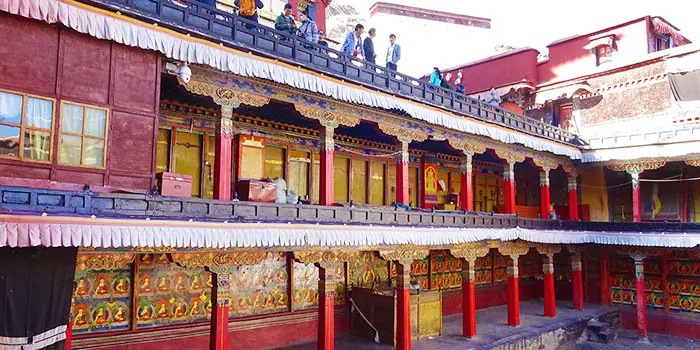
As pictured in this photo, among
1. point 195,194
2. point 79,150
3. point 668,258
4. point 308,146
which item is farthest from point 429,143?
point 79,150

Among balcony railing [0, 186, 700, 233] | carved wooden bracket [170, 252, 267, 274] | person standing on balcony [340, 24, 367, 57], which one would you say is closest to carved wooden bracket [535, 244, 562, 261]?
balcony railing [0, 186, 700, 233]

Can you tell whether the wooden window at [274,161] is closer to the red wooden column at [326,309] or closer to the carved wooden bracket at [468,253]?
the red wooden column at [326,309]

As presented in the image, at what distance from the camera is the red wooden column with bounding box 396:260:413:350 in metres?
12.4

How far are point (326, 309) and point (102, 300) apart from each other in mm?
4594

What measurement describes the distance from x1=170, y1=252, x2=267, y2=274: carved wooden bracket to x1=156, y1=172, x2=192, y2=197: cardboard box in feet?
3.59

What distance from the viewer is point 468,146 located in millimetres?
15125

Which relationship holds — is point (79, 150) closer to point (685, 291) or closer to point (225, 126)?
point (225, 126)

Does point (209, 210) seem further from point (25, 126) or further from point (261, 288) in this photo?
point (261, 288)

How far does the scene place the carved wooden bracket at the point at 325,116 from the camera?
10.9 meters

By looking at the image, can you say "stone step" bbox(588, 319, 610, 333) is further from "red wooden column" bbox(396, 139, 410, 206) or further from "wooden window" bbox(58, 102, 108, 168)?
"wooden window" bbox(58, 102, 108, 168)

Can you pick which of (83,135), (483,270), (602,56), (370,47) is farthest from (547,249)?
(83,135)

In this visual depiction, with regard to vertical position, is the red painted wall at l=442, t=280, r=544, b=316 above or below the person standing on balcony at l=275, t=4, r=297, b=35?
→ below

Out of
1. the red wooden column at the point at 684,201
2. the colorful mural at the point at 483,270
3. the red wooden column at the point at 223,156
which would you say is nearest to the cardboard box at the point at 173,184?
the red wooden column at the point at 223,156

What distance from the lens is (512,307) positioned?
15883mm
